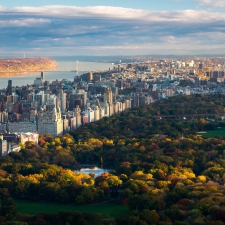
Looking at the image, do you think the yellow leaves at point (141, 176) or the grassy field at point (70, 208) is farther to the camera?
the yellow leaves at point (141, 176)

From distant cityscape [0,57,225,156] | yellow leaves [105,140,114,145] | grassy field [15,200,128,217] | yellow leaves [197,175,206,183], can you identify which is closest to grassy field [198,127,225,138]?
yellow leaves [105,140,114,145]

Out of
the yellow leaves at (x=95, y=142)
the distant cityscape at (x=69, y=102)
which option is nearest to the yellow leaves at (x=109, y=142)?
the yellow leaves at (x=95, y=142)

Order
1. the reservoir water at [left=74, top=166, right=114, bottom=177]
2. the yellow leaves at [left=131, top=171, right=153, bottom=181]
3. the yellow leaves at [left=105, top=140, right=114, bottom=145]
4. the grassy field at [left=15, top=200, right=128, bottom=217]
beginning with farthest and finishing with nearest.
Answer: the yellow leaves at [left=105, top=140, right=114, bottom=145], the reservoir water at [left=74, top=166, right=114, bottom=177], the yellow leaves at [left=131, top=171, right=153, bottom=181], the grassy field at [left=15, top=200, right=128, bottom=217]

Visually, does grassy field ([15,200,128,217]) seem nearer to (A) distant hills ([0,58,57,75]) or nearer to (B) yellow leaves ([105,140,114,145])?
(B) yellow leaves ([105,140,114,145])

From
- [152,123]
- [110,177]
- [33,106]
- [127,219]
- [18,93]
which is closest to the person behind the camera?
[127,219]

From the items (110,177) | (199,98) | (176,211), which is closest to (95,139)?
(110,177)

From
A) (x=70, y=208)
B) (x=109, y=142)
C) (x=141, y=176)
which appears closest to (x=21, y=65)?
(x=109, y=142)

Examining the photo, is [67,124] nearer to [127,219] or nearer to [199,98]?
[199,98]

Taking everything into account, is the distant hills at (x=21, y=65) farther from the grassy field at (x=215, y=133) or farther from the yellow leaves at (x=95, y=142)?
the yellow leaves at (x=95, y=142)
